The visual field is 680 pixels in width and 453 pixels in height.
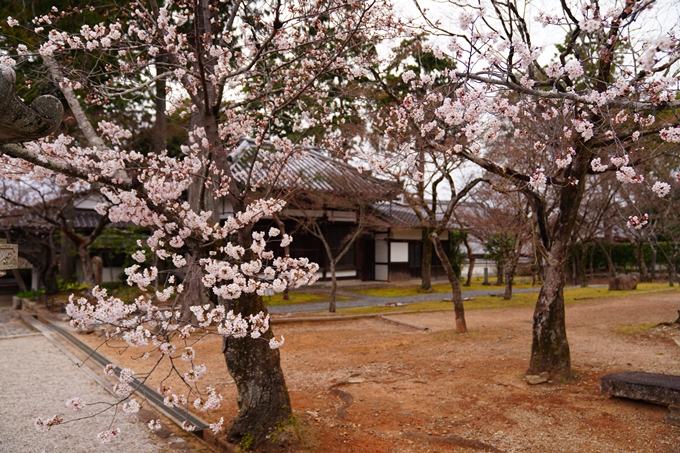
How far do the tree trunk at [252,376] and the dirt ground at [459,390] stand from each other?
0.36 m

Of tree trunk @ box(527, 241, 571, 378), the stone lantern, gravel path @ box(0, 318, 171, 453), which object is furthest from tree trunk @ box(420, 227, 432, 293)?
the stone lantern

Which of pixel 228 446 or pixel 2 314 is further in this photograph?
pixel 2 314

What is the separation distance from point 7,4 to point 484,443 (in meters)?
9.41

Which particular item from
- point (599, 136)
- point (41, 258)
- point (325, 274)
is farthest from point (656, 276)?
point (41, 258)

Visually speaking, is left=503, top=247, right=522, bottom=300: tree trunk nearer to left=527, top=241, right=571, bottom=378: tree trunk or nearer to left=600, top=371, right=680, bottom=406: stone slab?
left=527, top=241, right=571, bottom=378: tree trunk

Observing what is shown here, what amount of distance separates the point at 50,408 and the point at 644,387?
6.63 meters

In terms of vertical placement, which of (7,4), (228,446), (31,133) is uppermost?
(7,4)

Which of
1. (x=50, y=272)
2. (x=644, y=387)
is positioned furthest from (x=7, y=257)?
(x=50, y=272)

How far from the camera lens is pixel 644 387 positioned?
16.0 feet

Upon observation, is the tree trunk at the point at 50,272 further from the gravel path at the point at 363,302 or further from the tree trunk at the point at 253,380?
the tree trunk at the point at 253,380

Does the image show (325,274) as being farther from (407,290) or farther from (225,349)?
(225,349)

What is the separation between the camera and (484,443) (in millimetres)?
4352

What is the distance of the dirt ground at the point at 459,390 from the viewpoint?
4422 mm

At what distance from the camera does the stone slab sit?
4.71 metres
